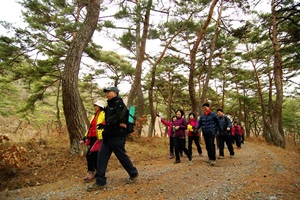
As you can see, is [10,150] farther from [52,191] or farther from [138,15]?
[138,15]

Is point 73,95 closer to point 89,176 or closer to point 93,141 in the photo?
point 93,141

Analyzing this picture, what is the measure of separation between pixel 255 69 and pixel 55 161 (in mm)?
19976

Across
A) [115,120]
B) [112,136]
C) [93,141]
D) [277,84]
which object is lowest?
[93,141]

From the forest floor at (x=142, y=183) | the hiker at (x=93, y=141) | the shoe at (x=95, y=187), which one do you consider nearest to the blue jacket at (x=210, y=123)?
the forest floor at (x=142, y=183)

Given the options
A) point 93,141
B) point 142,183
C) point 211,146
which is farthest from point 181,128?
point 93,141

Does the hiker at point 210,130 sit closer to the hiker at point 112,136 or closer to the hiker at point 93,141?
the hiker at point 112,136

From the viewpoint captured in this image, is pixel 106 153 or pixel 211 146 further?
pixel 211 146

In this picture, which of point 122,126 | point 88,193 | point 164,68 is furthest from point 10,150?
point 164,68

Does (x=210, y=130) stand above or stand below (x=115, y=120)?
below

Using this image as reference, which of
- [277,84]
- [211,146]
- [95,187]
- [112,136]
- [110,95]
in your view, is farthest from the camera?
[277,84]

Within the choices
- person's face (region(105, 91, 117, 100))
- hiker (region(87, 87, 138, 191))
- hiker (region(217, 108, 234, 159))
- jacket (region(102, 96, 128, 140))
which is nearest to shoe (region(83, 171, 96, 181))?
hiker (region(87, 87, 138, 191))

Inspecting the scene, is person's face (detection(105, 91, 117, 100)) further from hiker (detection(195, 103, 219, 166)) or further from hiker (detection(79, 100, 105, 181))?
hiker (detection(195, 103, 219, 166))

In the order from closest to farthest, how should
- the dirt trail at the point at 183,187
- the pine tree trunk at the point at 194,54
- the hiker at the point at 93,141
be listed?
the dirt trail at the point at 183,187 → the hiker at the point at 93,141 → the pine tree trunk at the point at 194,54

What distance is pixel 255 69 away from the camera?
20.0 m
